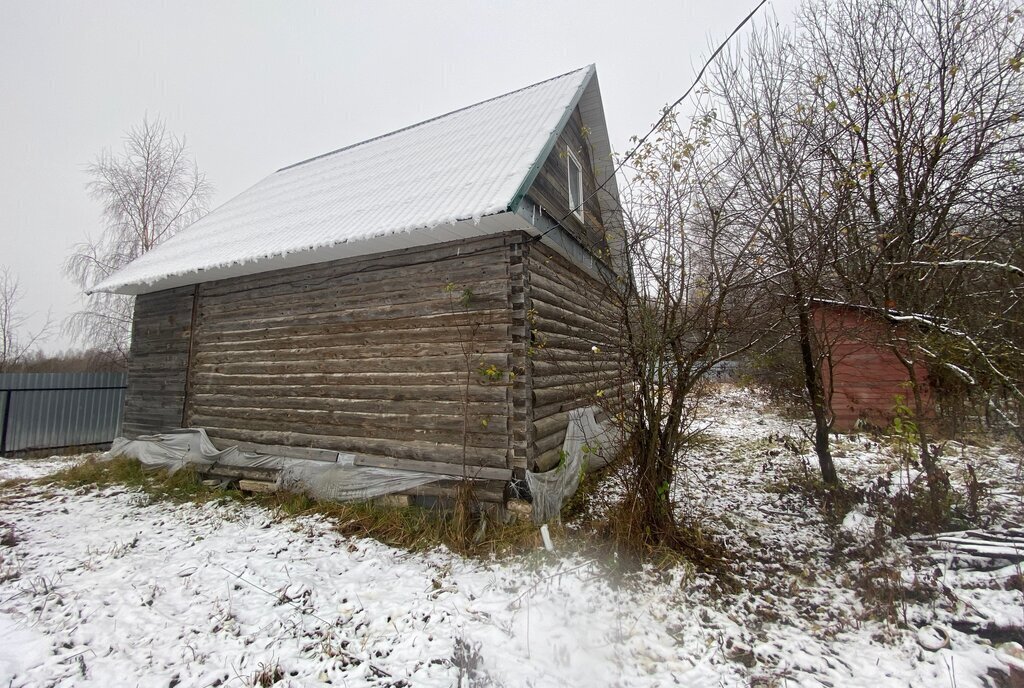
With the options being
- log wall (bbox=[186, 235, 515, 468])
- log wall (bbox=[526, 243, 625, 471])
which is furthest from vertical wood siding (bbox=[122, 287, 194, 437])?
log wall (bbox=[526, 243, 625, 471])

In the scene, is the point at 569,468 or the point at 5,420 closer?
the point at 569,468

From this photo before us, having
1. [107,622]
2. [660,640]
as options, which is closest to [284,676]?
[107,622]

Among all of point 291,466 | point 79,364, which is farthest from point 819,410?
point 79,364

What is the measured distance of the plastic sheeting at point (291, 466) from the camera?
5668mm

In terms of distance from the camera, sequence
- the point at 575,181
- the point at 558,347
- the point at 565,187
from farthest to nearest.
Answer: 1. the point at 575,181
2. the point at 565,187
3. the point at 558,347

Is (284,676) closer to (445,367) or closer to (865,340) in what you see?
(445,367)

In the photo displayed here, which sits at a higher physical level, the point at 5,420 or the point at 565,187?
the point at 565,187

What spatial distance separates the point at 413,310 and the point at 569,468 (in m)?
3.09

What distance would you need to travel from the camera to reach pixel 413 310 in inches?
235

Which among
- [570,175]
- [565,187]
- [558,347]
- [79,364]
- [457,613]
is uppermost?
[570,175]

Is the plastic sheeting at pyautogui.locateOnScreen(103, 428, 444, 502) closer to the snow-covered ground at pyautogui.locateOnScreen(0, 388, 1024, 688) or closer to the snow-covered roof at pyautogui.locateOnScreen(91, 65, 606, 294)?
the snow-covered ground at pyautogui.locateOnScreen(0, 388, 1024, 688)

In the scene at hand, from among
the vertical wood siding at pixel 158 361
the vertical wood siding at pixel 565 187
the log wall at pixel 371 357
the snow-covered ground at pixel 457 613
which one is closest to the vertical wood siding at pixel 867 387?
the snow-covered ground at pixel 457 613

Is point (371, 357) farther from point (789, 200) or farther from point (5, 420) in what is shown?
point (5, 420)

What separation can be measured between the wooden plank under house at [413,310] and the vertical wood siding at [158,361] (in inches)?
1.7
